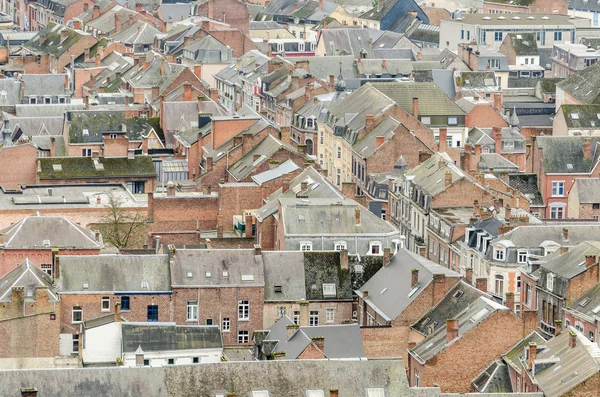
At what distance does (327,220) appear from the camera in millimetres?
126125

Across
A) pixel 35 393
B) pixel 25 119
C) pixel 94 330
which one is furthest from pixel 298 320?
pixel 25 119

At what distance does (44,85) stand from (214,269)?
8420cm

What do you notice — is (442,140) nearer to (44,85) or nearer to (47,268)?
(47,268)

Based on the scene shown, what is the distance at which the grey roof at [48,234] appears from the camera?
124m

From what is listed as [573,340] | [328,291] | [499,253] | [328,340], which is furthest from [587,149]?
[573,340]

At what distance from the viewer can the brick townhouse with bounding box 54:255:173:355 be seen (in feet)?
372

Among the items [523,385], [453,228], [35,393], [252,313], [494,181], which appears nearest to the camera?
[35,393]

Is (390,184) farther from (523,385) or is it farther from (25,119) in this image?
(523,385)

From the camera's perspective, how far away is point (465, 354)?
10206cm

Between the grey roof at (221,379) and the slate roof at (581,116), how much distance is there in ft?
272

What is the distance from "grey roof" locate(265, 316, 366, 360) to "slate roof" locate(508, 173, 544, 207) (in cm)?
4851

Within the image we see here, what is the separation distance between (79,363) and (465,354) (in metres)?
21.5

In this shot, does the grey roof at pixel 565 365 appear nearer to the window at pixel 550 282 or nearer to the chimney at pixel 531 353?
the chimney at pixel 531 353

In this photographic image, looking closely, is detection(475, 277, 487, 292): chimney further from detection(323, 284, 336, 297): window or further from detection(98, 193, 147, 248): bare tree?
detection(98, 193, 147, 248): bare tree
